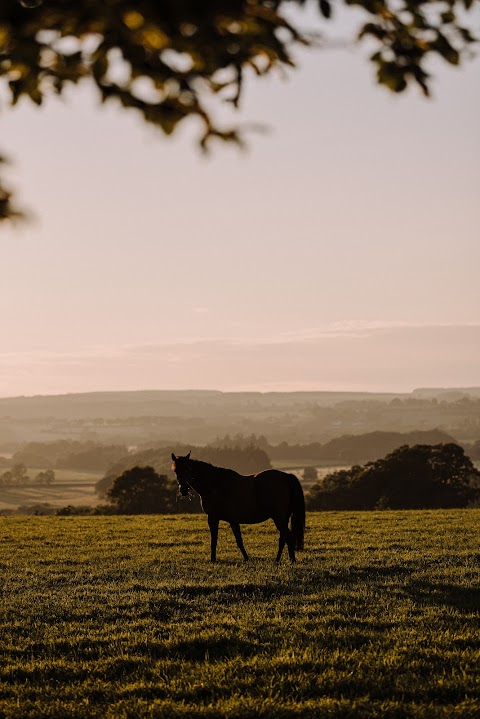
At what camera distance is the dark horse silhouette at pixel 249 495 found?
16.9 metres

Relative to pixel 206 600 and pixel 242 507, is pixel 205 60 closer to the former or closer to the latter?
pixel 206 600

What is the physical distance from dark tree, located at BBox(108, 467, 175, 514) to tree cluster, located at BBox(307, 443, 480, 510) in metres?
10.2

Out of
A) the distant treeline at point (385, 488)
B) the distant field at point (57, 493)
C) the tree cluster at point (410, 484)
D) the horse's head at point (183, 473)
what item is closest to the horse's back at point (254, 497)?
the horse's head at point (183, 473)

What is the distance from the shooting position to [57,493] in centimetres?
12294

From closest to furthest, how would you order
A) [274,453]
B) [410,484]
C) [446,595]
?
[446,595], [410,484], [274,453]

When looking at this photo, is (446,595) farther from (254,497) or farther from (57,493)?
(57,493)

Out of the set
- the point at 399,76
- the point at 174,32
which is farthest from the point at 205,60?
the point at 399,76

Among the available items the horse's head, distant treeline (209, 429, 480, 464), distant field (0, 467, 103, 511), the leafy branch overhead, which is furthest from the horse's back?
distant treeline (209, 429, 480, 464)

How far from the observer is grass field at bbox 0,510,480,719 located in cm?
776

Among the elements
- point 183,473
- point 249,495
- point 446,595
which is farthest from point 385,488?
point 446,595

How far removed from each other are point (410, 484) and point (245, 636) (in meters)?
39.5

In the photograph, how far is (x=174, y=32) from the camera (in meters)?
4.75

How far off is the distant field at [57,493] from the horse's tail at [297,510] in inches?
3575

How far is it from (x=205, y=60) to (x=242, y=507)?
13.1 metres
